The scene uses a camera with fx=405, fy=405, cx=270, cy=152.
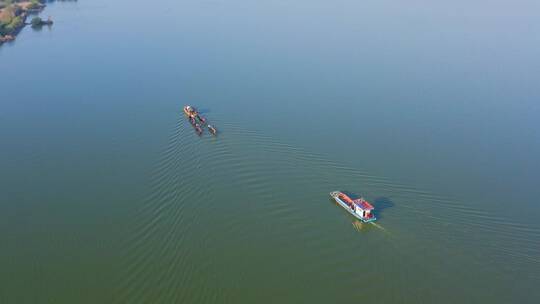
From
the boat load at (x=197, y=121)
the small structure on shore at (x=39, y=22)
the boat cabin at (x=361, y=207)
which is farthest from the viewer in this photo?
the small structure on shore at (x=39, y=22)

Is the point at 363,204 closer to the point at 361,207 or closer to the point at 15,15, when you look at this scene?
the point at 361,207

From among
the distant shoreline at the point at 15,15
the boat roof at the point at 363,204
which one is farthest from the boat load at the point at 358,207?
the distant shoreline at the point at 15,15

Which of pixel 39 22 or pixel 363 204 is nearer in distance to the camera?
pixel 363 204

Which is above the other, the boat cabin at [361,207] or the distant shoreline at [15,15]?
the distant shoreline at [15,15]

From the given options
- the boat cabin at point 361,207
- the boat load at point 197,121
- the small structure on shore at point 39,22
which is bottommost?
the boat cabin at point 361,207

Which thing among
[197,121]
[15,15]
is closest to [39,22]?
[15,15]

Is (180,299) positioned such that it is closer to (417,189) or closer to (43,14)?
(417,189)

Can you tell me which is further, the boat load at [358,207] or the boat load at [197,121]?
the boat load at [197,121]

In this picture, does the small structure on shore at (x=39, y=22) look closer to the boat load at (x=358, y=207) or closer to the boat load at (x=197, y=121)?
the boat load at (x=197, y=121)
